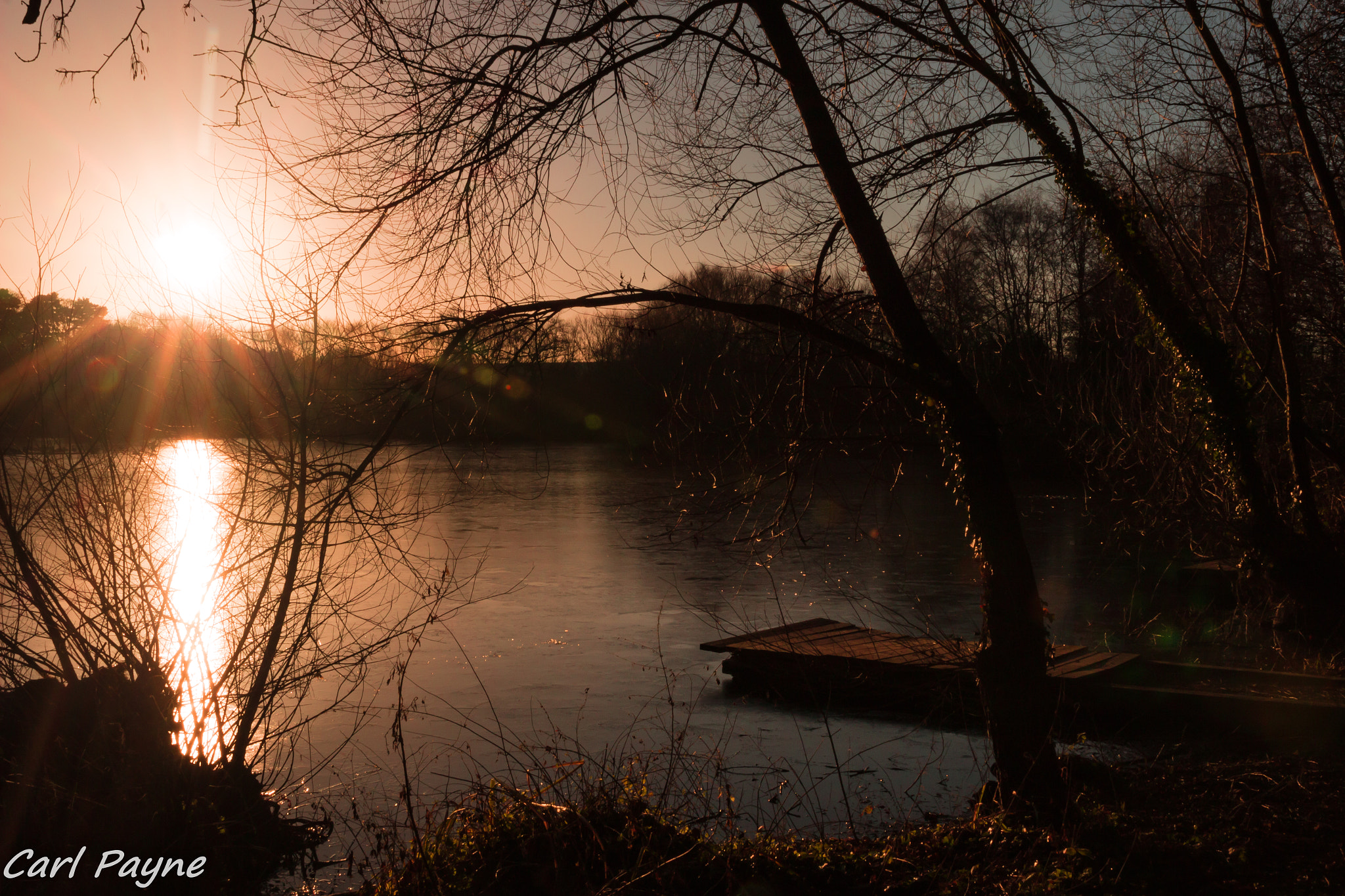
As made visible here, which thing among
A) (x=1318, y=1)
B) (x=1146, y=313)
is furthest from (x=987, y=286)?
(x=1318, y=1)

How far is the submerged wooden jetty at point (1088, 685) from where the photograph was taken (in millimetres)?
7684

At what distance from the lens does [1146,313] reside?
6914 millimetres

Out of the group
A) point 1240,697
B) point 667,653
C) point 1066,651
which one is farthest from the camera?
point 667,653

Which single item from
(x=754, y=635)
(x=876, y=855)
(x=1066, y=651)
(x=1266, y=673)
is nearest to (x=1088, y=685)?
(x=1066, y=651)

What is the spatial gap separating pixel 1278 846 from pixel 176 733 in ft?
18.2

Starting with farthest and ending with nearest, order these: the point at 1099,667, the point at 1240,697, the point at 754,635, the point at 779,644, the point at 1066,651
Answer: the point at 754,635, the point at 779,644, the point at 1066,651, the point at 1099,667, the point at 1240,697

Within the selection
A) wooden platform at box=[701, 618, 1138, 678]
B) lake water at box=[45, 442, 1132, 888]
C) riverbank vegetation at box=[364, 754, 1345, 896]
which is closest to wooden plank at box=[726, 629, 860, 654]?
wooden platform at box=[701, 618, 1138, 678]

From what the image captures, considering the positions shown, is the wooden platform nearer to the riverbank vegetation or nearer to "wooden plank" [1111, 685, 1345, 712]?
"wooden plank" [1111, 685, 1345, 712]

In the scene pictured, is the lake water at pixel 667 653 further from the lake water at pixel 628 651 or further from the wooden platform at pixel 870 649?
the wooden platform at pixel 870 649

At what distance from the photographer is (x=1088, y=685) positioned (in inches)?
333

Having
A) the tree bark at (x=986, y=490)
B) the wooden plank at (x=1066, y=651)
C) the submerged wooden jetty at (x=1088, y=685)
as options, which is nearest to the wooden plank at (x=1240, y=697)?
the submerged wooden jetty at (x=1088, y=685)

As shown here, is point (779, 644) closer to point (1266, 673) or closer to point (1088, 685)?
point (1088, 685)

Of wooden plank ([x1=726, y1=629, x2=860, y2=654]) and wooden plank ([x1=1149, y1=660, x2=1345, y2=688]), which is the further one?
wooden plank ([x1=726, y1=629, x2=860, y2=654])

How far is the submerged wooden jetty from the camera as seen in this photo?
768 centimetres
